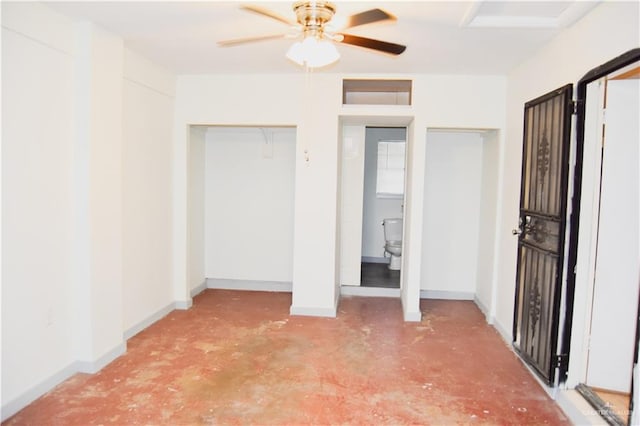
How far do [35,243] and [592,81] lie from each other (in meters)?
3.48

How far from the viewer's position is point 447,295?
5.07m

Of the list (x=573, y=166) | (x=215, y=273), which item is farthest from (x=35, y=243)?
(x=573, y=166)

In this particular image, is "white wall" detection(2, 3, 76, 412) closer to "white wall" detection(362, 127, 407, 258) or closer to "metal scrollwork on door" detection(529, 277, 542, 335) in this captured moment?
"metal scrollwork on door" detection(529, 277, 542, 335)

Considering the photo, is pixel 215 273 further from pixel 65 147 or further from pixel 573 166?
pixel 573 166

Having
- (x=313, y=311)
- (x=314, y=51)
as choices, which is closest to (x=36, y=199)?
(x=314, y=51)

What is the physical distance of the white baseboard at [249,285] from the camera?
5246mm

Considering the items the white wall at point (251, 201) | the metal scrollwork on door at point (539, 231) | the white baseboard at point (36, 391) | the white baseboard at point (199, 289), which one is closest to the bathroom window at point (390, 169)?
the white wall at point (251, 201)

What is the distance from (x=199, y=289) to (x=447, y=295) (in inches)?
116

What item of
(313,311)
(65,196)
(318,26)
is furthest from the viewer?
(313,311)

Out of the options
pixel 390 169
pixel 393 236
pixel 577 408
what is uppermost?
pixel 390 169

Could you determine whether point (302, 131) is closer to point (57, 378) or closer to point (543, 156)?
point (543, 156)

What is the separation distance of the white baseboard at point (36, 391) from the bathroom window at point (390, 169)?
4.55 metres

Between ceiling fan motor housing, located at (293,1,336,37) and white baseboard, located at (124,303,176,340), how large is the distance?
9.47 ft

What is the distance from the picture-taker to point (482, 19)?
2.75 meters
